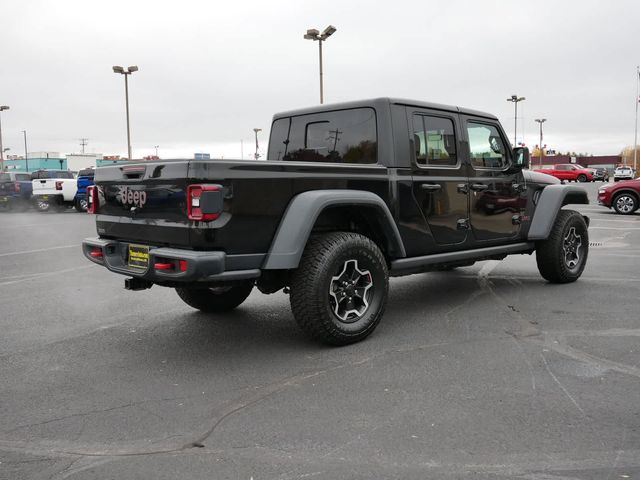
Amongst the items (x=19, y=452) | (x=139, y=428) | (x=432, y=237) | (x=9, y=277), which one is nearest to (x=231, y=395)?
(x=139, y=428)

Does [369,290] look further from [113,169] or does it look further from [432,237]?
[113,169]

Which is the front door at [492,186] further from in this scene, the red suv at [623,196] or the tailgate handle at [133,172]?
the red suv at [623,196]

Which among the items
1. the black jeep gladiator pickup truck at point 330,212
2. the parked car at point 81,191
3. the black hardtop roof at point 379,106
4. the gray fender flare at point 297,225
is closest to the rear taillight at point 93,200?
the black jeep gladiator pickup truck at point 330,212

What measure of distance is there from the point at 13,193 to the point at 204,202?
78.3 feet

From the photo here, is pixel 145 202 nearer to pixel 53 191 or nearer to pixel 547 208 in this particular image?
pixel 547 208

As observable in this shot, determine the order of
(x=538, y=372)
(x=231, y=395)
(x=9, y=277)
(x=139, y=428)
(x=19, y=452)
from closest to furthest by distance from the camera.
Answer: (x=19, y=452), (x=139, y=428), (x=231, y=395), (x=538, y=372), (x=9, y=277)

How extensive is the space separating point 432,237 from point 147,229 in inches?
98.6

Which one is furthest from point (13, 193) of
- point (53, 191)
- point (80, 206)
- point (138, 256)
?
point (138, 256)

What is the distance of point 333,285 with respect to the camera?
456cm

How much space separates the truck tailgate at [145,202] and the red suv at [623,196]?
17.2 metres

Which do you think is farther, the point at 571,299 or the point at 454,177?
the point at 571,299

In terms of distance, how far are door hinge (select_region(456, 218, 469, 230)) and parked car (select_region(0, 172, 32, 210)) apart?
2323cm

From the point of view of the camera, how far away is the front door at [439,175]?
5297 millimetres

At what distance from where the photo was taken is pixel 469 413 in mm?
3324
